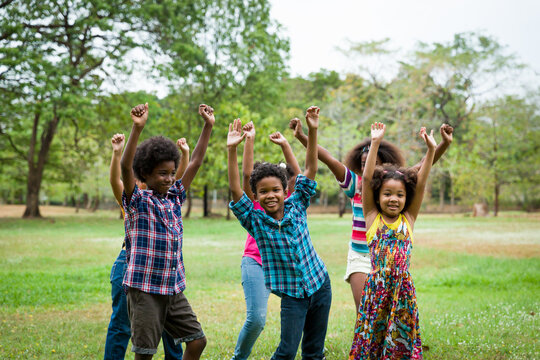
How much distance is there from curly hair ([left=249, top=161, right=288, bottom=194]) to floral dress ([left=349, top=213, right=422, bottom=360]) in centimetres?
89

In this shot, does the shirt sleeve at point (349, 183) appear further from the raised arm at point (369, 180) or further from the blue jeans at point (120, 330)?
the blue jeans at point (120, 330)

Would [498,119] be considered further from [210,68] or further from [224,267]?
[224,267]

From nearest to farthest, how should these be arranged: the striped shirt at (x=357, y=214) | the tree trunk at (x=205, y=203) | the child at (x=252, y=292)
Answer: the child at (x=252, y=292) < the striped shirt at (x=357, y=214) < the tree trunk at (x=205, y=203)

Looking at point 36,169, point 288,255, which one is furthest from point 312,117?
point 36,169

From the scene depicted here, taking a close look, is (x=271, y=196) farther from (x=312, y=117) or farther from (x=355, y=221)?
(x=355, y=221)

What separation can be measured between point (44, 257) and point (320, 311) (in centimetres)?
1111

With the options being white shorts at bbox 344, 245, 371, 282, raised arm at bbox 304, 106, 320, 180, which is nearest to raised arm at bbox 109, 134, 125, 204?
raised arm at bbox 304, 106, 320, 180

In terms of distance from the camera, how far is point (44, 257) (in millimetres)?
12797

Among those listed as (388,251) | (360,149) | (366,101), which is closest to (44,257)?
(360,149)

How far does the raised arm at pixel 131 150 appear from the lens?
335 cm

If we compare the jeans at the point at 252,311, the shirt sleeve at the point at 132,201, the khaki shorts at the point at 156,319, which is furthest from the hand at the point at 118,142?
the jeans at the point at 252,311

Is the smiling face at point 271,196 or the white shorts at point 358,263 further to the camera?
the white shorts at point 358,263

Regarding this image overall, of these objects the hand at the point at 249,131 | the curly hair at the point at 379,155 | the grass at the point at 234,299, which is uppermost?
the hand at the point at 249,131

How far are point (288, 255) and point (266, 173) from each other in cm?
65
